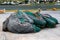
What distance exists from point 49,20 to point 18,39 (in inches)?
190

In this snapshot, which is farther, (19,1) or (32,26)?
(19,1)

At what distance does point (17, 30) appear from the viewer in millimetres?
13836

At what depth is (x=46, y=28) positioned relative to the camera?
52.4ft

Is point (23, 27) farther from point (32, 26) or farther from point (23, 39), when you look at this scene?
point (23, 39)

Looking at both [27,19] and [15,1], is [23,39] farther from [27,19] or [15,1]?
[15,1]

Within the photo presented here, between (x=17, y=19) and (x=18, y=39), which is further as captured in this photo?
(x=17, y=19)

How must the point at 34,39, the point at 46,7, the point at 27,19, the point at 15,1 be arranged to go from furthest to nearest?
1. the point at 15,1
2. the point at 46,7
3. the point at 27,19
4. the point at 34,39

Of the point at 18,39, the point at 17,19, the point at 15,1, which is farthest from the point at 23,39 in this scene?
the point at 15,1

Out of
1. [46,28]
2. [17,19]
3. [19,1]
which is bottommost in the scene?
[19,1]

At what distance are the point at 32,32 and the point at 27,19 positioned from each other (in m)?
1.19

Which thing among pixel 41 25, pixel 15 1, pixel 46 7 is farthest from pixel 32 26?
pixel 15 1

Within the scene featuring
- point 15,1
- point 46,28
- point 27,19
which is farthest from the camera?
point 15,1

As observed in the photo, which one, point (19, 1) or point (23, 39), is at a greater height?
point (23, 39)

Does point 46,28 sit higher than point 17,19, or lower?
lower
